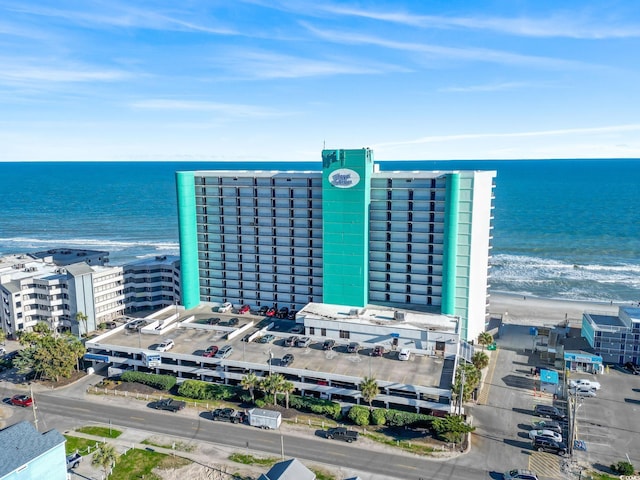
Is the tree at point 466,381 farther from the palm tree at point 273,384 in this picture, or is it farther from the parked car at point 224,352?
the parked car at point 224,352

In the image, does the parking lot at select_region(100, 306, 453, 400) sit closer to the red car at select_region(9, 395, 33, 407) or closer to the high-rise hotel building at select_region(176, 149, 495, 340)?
the high-rise hotel building at select_region(176, 149, 495, 340)

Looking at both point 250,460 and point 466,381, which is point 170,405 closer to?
point 250,460

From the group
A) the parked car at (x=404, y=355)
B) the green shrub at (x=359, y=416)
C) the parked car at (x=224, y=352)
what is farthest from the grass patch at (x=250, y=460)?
the parked car at (x=404, y=355)

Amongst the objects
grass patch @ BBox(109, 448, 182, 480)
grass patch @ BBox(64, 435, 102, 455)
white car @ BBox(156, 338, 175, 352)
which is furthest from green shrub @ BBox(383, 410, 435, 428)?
grass patch @ BBox(64, 435, 102, 455)

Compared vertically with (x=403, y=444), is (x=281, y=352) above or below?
above

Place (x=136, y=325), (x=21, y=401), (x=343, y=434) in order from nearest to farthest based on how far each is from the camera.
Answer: (x=343, y=434), (x=21, y=401), (x=136, y=325)

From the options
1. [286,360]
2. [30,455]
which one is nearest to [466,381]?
[286,360]
